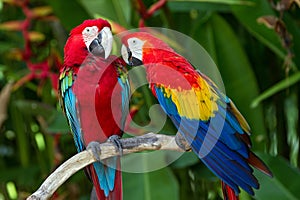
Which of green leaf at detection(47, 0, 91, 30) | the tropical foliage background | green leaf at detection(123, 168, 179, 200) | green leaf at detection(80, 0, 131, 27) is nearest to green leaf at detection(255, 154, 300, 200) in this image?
the tropical foliage background

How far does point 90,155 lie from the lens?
32cm

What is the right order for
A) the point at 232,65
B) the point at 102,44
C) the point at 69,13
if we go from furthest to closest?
the point at 69,13 → the point at 232,65 → the point at 102,44

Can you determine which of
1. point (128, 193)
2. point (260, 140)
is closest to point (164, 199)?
point (128, 193)

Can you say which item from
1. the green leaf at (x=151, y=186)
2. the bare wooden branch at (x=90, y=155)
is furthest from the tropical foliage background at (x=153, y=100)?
the bare wooden branch at (x=90, y=155)

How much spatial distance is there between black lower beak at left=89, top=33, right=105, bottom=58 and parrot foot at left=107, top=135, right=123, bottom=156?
0.05 metres

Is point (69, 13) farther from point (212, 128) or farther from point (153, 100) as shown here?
point (212, 128)

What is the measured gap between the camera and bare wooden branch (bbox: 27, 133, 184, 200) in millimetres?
303

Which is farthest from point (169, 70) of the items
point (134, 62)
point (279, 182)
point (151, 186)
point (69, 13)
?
point (69, 13)

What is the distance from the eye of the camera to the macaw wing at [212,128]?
299 mm

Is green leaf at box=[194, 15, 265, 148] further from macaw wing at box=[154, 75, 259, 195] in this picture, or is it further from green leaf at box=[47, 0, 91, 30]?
macaw wing at box=[154, 75, 259, 195]

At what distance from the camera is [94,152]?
32cm

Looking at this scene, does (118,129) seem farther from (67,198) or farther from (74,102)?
A: (67,198)

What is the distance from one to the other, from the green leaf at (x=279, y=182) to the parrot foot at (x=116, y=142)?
1.25ft

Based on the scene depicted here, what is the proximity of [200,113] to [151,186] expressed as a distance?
0.30 meters
